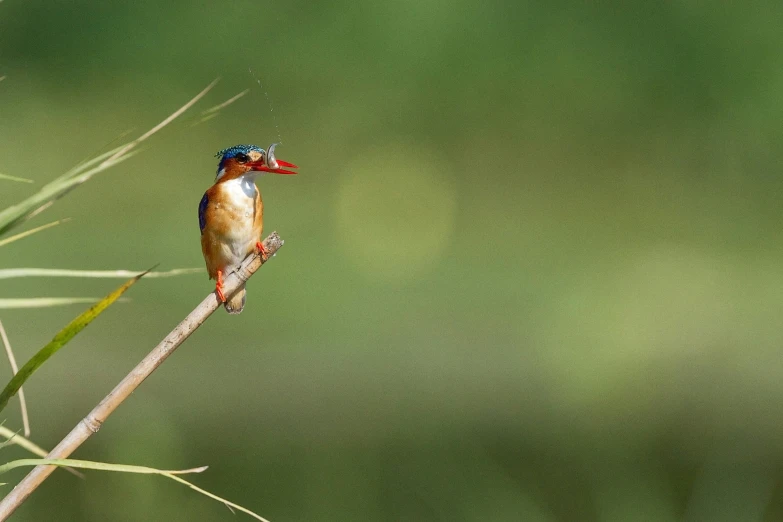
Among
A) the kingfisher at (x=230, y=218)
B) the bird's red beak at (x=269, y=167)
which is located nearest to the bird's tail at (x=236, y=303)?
the kingfisher at (x=230, y=218)

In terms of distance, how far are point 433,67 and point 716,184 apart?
946 mm

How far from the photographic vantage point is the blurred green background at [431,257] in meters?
2.11

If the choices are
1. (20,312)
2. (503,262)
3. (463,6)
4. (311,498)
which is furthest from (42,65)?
(311,498)

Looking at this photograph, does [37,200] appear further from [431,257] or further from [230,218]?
[431,257]

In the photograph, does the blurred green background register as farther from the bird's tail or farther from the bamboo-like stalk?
the bamboo-like stalk

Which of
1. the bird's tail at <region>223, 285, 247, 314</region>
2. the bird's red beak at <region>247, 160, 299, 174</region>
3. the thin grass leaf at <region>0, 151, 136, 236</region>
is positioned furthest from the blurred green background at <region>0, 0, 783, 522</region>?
the thin grass leaf at <region>0, 151, 136, 236</region>

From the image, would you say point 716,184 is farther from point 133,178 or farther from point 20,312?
point 20,312

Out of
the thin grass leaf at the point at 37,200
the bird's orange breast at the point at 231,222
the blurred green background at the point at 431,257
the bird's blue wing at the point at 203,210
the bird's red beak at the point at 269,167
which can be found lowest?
the thin grass leaf at the point at 37,200

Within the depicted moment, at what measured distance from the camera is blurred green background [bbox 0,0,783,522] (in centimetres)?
211

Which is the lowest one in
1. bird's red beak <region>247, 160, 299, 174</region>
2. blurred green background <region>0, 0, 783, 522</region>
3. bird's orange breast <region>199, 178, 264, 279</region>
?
bird's red beak <region>247, 160, 299, 174</region>

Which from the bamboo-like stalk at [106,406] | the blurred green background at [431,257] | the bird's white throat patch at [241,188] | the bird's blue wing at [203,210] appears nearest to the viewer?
the bamboo-like stalk at [106,406]

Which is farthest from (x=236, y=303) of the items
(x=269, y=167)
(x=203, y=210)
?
(x=269, y=167)

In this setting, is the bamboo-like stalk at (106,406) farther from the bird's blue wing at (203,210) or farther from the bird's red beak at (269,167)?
the bird's blue wing at (203,210)

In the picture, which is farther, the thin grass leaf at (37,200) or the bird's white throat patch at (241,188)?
the bird's white throat patch at (241,188)
